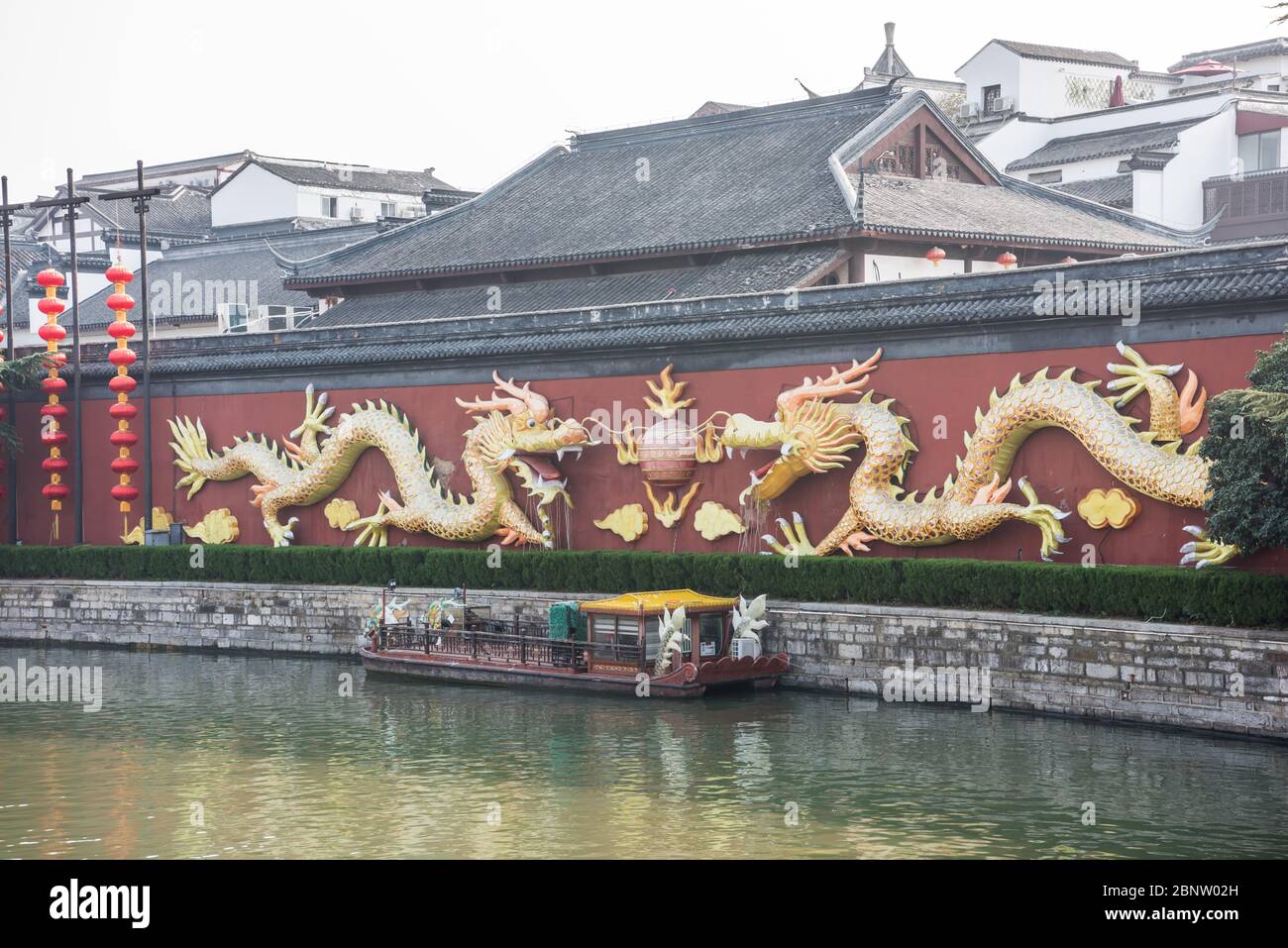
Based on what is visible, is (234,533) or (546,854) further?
(234,533)

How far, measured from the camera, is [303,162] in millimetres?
52094

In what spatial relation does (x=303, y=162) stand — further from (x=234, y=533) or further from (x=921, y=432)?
(x=921, y=432)

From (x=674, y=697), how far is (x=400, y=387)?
822 centimetres

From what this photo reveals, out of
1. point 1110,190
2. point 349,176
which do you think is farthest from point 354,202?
point 1110,190

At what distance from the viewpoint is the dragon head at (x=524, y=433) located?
24706mm

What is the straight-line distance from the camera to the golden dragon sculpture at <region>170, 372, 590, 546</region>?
2511 centimetres

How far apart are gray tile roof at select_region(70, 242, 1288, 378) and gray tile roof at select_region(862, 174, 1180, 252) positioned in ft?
12.3

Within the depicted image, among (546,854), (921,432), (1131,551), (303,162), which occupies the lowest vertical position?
(546,854)

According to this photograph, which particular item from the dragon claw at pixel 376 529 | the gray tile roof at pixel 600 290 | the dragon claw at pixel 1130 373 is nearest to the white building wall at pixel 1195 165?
the gray tile roof at pixel 600 290

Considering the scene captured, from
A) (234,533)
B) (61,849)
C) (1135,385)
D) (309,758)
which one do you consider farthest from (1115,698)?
(234,533)

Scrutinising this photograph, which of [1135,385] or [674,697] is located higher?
[1135,385]

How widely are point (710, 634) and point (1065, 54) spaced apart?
119ft

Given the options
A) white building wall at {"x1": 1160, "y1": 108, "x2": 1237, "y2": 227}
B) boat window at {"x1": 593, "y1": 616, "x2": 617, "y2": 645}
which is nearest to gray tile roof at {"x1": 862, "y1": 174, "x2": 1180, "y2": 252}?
boat window at {"x1": 593, "y1": 616, "x2": 617, "y2": 645}

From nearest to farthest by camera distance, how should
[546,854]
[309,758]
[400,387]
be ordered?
[546,854]
[309,758]
[400,387]
